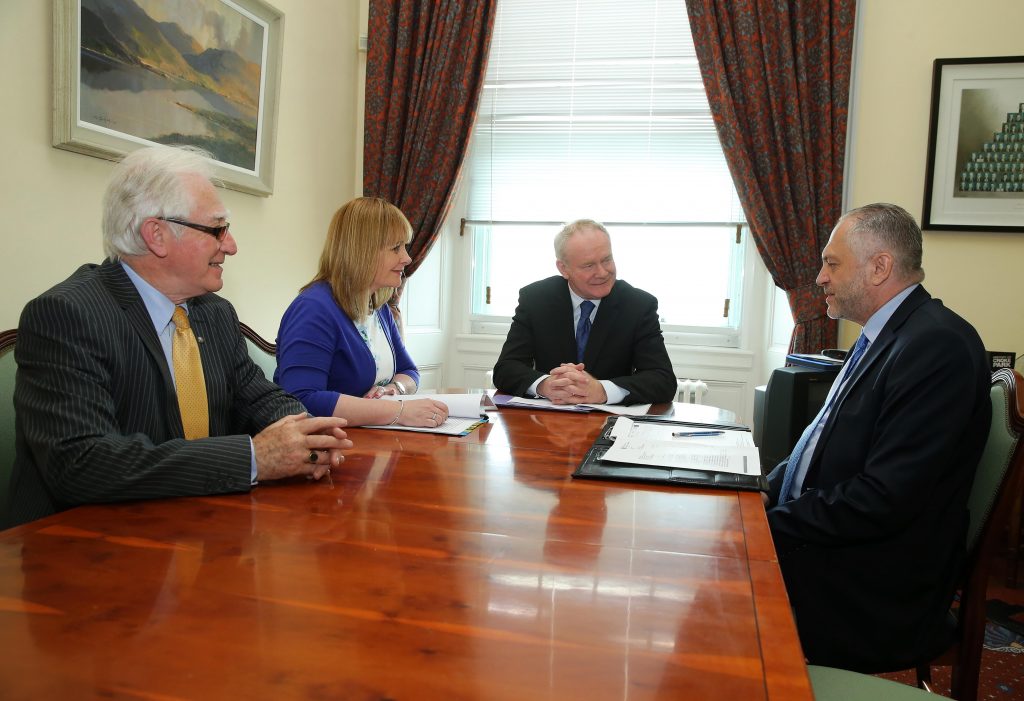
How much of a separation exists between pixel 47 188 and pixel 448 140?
93.2 inches

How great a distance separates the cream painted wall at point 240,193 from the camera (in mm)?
2436

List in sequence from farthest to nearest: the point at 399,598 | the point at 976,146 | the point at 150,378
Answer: the point at 976,146 → the point at 150,378 → the point at 399,598

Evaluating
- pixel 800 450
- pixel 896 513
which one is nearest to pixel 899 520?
pixel 896 513

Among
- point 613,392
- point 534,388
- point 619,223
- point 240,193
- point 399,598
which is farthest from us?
point 619,223

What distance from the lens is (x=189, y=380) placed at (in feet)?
5.43

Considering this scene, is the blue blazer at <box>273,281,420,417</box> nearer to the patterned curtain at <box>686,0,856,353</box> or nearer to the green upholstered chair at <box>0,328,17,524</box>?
the green upholstered chair at <box>0,328,17,524</box>

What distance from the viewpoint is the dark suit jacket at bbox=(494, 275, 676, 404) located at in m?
2.90

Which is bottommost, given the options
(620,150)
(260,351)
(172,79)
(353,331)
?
(260,351)

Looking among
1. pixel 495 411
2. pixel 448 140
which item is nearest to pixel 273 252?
pixel 448 140

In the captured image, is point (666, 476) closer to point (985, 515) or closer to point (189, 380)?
point (985, 515)

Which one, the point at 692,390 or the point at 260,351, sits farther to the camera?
the point at 692,390

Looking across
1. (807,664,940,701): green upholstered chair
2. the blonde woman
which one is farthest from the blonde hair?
(807,664,940,701): green upholstered chair

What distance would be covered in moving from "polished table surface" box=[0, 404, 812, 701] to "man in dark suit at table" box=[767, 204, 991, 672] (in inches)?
13.7

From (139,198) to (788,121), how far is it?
11.1 ft
